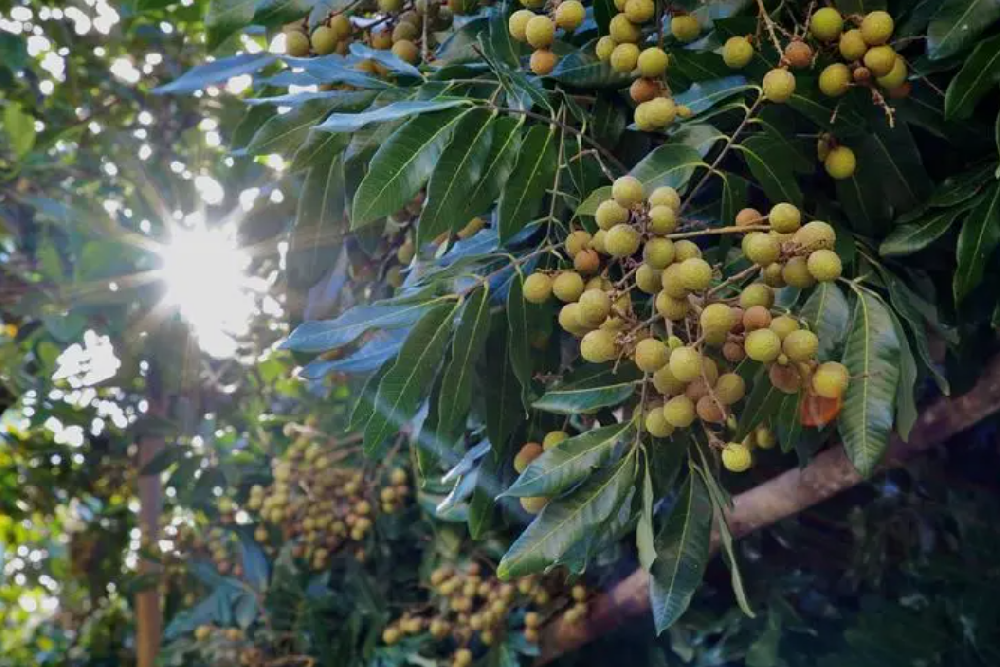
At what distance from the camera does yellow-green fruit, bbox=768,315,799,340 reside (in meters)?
0.87

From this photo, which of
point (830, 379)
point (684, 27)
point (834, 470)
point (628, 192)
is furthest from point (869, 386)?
point (834, 470)

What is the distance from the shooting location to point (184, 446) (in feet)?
7.20

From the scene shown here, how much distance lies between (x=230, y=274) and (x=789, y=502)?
1.06 m

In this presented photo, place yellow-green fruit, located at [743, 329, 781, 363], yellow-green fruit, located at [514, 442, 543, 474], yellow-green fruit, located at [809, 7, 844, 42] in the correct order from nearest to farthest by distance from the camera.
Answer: yellow-green fruit, located at [743, 329, 781, 363], yellow-green fruit, located at [809, 7, 844, 42], yellow-green fruit, located at [514, 442, 543, 474]

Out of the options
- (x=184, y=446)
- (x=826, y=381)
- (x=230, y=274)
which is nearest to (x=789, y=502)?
(x=826, y=381)

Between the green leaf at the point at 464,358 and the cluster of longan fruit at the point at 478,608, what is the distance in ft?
2.52

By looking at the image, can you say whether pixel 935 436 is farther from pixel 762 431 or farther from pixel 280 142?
pixel 280 142

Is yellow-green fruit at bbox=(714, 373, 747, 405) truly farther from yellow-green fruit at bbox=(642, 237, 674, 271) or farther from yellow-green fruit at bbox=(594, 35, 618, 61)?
yellow-green fruit at bbox=(594, 35, 618, 61)

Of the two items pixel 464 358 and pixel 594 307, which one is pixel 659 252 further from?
pixel 464 358

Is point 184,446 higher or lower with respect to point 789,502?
higher

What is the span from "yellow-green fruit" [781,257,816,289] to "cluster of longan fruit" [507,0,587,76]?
30 cm

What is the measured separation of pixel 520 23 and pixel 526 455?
0.41 meters

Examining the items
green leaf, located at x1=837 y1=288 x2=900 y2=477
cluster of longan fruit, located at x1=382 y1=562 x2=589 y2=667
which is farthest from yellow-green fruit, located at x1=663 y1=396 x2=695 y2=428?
cluster of longan fruit, located at x1=382 y1=562 x2=589 y2=667

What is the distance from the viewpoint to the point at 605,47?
3.30 feet
